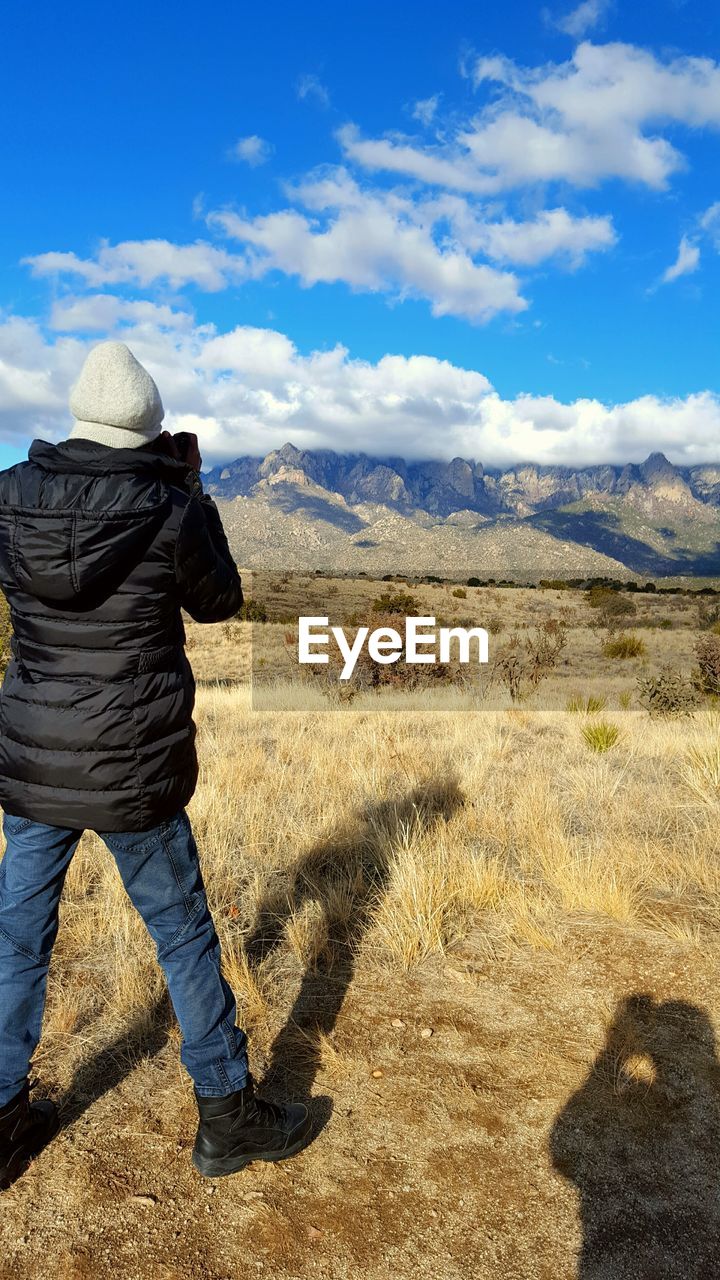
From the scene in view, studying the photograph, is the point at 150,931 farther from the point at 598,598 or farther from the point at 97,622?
the point at 598,598

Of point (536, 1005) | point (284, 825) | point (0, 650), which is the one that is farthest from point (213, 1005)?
point (0, 650)

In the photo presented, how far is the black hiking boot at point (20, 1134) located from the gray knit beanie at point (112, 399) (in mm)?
1898

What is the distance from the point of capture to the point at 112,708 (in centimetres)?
200

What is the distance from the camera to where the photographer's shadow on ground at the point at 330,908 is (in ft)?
9.23

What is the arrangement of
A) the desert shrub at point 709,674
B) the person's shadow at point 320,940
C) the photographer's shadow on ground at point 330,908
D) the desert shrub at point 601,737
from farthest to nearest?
1. the desert shrub at point 709,674
2. the desert shrub at point 601,737
3. the photographer's shadow on ground at point 330,908
4. the person's shadow at point 320,940

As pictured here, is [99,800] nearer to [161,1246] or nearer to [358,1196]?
[161,1246]

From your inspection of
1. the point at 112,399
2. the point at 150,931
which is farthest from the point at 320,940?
the point at 112,399

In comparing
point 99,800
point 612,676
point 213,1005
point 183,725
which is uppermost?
point 183,725

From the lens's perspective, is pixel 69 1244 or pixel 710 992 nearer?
pixel 69 1244

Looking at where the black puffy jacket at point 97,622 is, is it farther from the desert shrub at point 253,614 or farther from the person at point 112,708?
the desert shrub at point 253,614

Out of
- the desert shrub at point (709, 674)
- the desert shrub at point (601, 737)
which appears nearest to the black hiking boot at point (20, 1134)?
the desert shrub at point (601, 737)

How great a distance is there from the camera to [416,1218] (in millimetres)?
2092

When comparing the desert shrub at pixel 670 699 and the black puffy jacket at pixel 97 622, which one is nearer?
the black puffy jacket at pixel 97 622

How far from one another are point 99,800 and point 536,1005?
209 centimetres
